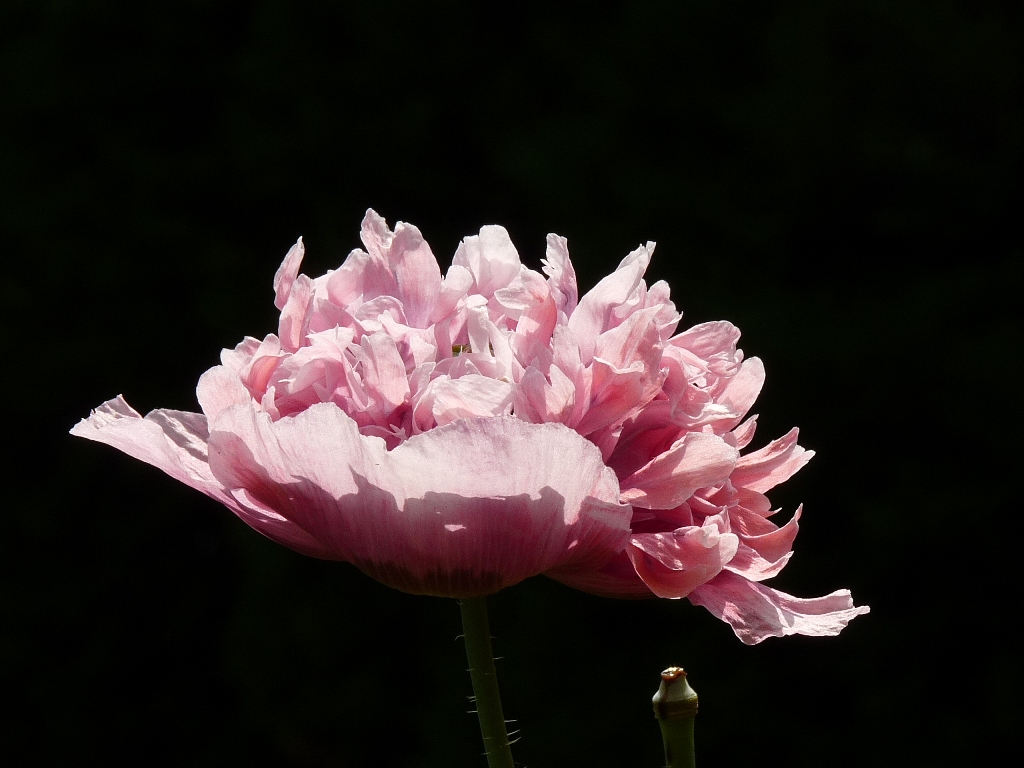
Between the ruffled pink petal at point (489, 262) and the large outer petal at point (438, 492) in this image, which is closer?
the large outer petal at point (438, 492)

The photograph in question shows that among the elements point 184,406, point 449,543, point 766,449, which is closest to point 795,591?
point 184,406

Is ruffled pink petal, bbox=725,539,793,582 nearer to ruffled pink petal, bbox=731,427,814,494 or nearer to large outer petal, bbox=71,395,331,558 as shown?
ruffled pink petal, bbox=731,427,814,494

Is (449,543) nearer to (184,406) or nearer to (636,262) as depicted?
(636,262)

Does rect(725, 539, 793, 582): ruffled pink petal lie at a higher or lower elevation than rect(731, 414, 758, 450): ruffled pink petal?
lower

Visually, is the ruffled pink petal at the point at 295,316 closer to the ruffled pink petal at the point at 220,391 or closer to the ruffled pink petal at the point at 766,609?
the ruffled pink petal at the point at 220,391

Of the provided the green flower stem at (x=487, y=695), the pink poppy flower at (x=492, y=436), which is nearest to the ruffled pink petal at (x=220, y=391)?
the pink poppy flower at (x=492, y=436)

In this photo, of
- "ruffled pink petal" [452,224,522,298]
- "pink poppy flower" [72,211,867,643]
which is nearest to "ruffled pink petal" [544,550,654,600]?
"pink poppy flower" [72,211,867,643]
